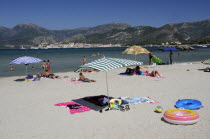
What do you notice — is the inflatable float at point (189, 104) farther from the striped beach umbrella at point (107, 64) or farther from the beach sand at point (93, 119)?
the striped beach umbrella at point (107, 64)

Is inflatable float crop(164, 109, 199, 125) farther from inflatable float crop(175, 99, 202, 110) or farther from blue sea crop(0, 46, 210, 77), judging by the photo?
blue sea crop(0, 46, 210, 77)

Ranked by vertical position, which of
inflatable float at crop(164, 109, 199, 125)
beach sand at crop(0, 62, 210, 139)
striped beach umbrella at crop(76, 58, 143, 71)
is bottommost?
beach sand at crop(0, 62, 210, 139)

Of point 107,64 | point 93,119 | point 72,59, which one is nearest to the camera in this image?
point 93,119

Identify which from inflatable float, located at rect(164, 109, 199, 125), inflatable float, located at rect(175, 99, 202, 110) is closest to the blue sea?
inflatable float, located at rect(175, 99, 202, 110)

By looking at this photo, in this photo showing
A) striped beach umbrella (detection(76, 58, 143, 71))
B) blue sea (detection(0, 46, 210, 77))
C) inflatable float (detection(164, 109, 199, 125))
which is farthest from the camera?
blue sea (detection(0, 46, 210, 77))

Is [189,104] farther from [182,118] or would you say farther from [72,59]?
[72,59]

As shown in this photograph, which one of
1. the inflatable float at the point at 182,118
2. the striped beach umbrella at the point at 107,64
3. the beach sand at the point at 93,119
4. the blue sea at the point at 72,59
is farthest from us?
the blue sea at the point at 72,59

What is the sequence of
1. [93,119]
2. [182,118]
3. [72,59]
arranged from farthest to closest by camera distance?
[72,59] < [93,119] < [182,118]

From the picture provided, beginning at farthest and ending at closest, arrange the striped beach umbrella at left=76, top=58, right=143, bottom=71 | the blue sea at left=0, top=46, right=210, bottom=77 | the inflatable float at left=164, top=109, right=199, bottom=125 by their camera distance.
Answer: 1. the blue sea at left=0, top=46, right=210, bottom=77
2. the striped beach umbrella at left=76, top=58, right=143, bottom=71
3. the inflatable float at left=164, top=109, right=199, bottom=125

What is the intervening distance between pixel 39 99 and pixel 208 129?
6.60 m

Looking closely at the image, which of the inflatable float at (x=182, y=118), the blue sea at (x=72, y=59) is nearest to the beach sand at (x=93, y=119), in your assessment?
the inflatable float at (x=182, y=118)

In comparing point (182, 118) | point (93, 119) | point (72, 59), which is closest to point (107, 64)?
point (93, 119)

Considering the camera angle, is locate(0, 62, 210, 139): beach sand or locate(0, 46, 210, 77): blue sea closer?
locate(0, 62, 210, 139): beach sand

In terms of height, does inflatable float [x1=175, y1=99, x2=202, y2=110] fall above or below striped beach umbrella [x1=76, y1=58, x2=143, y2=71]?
below
